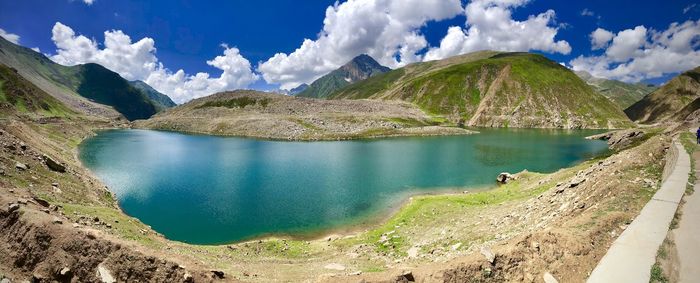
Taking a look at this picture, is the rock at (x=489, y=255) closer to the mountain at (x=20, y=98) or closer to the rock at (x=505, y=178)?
the rock at (x=505, y=178)

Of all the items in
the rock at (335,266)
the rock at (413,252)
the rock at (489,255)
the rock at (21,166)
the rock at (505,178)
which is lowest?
the rock at (413,252)

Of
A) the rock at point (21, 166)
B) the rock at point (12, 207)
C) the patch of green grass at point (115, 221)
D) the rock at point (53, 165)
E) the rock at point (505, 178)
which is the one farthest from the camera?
the rock at point (505, 178)

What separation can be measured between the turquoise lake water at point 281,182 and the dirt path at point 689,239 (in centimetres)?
2736

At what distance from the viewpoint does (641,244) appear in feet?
47.2

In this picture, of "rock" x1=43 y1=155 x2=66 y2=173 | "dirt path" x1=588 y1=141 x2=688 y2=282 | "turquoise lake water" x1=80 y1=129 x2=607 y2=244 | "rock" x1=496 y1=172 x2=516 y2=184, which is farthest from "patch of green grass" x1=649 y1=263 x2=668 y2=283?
"rock" x1=43 y1=155 x2=66 y2=173

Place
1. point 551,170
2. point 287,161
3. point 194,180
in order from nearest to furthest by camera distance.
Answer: point 194,180 < point 551,170 < point 287,161

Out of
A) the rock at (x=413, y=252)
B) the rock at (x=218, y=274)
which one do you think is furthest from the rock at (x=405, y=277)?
the rock at (x=413, y=252)

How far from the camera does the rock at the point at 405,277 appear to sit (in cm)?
1443

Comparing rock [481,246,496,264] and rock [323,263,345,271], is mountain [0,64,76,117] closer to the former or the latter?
rock [323,263,345,271]

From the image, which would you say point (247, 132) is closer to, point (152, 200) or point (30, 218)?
point (152, 200)

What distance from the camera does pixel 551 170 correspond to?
67.8m

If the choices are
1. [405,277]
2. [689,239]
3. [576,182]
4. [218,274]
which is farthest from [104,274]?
[576,182]

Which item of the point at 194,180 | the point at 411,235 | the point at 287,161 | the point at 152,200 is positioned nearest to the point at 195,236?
the point at 152,200

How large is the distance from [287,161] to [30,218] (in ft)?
208
